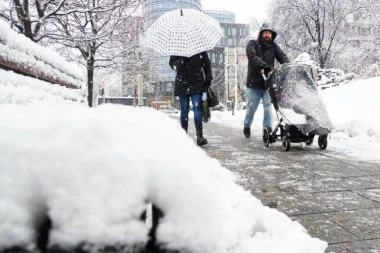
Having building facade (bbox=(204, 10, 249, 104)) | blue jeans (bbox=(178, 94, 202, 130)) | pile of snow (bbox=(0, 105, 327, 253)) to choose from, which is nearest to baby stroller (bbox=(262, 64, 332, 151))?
blue jeans (bbox=(178, 94, 202, 130))

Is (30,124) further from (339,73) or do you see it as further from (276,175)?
(339,73)

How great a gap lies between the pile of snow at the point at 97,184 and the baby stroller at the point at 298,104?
4.21 m

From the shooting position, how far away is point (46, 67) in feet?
12.6

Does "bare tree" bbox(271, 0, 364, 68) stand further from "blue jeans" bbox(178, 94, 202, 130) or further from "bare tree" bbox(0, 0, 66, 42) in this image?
"blue jeans" bbox(178, 94, 202, 130)

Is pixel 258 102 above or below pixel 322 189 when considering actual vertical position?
above

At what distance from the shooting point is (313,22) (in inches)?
1020

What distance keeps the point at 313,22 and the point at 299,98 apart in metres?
23.5

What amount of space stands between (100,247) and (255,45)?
19.1 ft

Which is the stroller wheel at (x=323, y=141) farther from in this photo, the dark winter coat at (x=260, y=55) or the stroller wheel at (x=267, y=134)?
the dark winter coat at (x=260, y=55)

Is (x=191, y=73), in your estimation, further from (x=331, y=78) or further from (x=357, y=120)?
(x=331, y=78)

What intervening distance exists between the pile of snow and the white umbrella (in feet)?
17.7

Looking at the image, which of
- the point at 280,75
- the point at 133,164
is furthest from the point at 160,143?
the point at 280,75

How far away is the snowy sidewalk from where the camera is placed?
1.91 meters

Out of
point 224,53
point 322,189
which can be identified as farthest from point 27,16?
A: point 224,53
